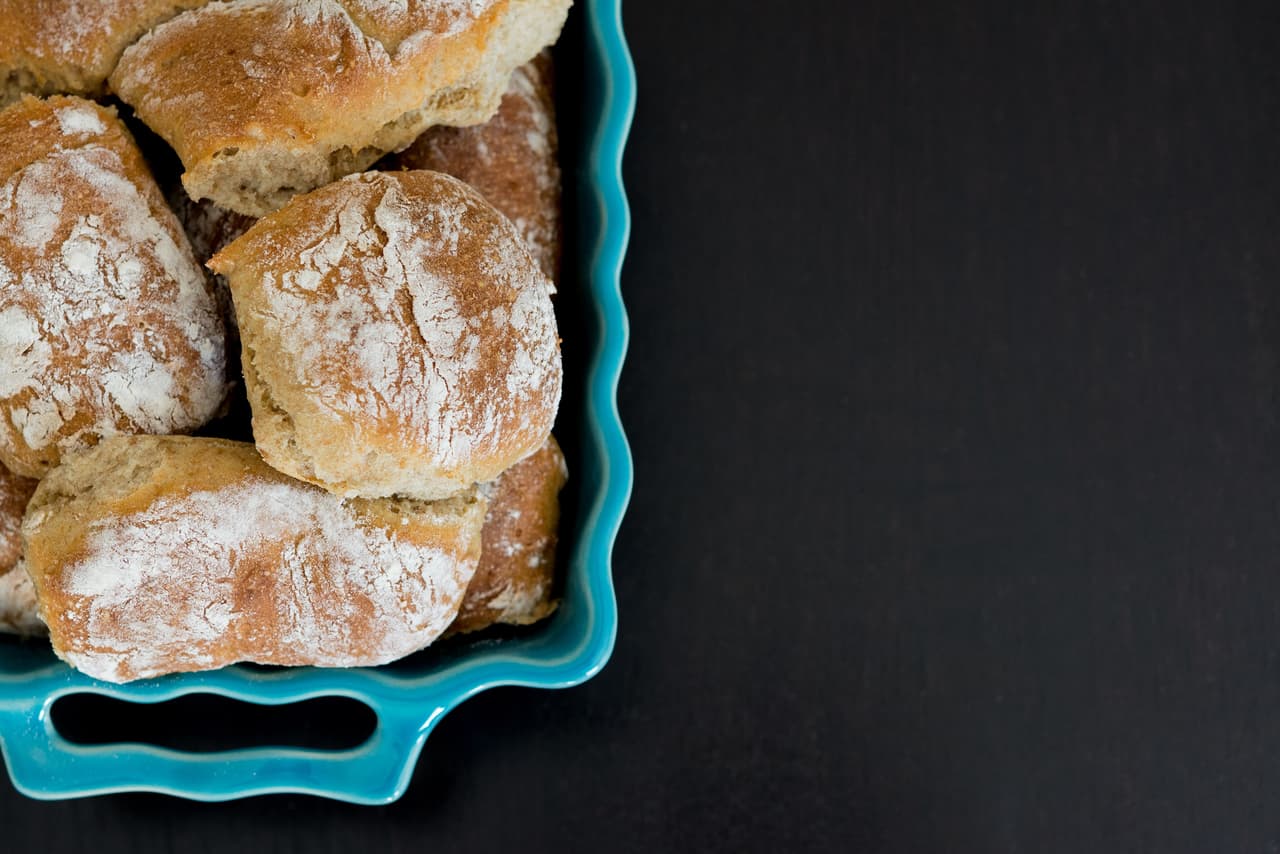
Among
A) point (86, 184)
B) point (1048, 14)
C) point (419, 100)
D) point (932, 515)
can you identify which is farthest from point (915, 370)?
point (86, 184)

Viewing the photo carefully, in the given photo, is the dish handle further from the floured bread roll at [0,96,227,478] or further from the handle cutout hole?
the floured bread roll at [0,96,227,478]

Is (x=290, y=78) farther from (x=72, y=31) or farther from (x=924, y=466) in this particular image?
(x=924, y=466)

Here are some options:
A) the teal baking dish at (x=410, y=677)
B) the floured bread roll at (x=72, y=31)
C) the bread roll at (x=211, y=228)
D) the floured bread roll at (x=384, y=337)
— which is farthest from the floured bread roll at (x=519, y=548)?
the floured bread roll at (x=72, y=31)

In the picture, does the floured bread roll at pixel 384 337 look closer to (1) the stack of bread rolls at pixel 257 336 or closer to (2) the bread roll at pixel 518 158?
(1) the stack of bread rolls at pixel 257 336

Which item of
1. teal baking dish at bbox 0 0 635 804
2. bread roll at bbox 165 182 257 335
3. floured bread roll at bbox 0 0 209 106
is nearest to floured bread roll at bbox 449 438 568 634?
teal baking dish at bbox 0 0 635 804

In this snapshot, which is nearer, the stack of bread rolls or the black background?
the stack of bread rolls

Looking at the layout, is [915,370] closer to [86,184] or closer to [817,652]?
[817,652]
